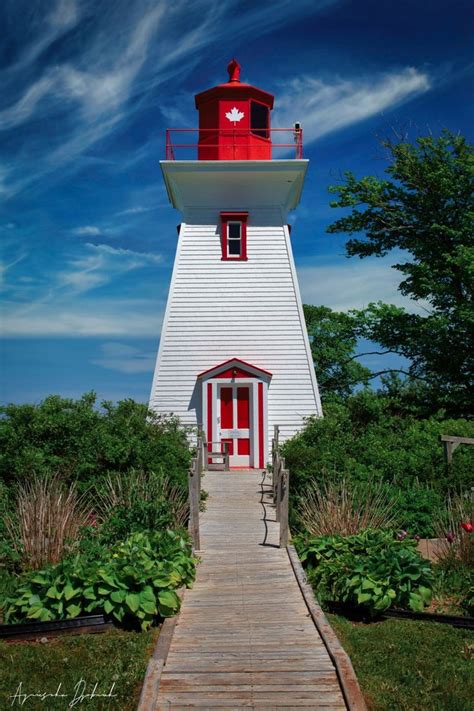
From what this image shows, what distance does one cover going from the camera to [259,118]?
2203cm

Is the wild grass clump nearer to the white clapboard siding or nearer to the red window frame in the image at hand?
the white clapboard siding

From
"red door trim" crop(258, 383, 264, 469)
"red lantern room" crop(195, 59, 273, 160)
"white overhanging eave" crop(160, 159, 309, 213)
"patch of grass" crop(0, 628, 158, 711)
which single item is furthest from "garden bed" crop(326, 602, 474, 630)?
"red lantern room" crop(195, 59, 273, 160)

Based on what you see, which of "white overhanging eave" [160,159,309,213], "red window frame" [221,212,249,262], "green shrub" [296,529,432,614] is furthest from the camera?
"red window frame" [221,212,249,262]

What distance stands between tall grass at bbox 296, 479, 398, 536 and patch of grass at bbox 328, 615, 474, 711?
8.90ft

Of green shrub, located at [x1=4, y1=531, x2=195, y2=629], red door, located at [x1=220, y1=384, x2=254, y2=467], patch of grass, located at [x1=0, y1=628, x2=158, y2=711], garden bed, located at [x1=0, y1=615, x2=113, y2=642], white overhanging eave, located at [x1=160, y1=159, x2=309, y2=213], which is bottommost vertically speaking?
patch of grass, located at [x1=0, y1=628, x2=158, y2=711]

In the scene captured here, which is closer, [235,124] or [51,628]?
[51,628]

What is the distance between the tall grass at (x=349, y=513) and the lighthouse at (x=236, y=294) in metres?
7.06

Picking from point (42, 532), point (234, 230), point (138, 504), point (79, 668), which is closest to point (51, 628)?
point (79, 668)

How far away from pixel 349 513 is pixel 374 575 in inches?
101

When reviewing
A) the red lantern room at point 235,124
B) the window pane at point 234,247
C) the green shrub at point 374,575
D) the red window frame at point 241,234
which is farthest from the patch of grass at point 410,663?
the red lantern room at point 235,124

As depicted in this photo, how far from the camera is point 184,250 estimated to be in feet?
70.6

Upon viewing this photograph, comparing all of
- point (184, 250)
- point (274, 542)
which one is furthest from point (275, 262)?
Answer: point (274, 542)

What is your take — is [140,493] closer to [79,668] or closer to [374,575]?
[374,575]

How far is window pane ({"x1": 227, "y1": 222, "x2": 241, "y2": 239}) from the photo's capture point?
21.7m
